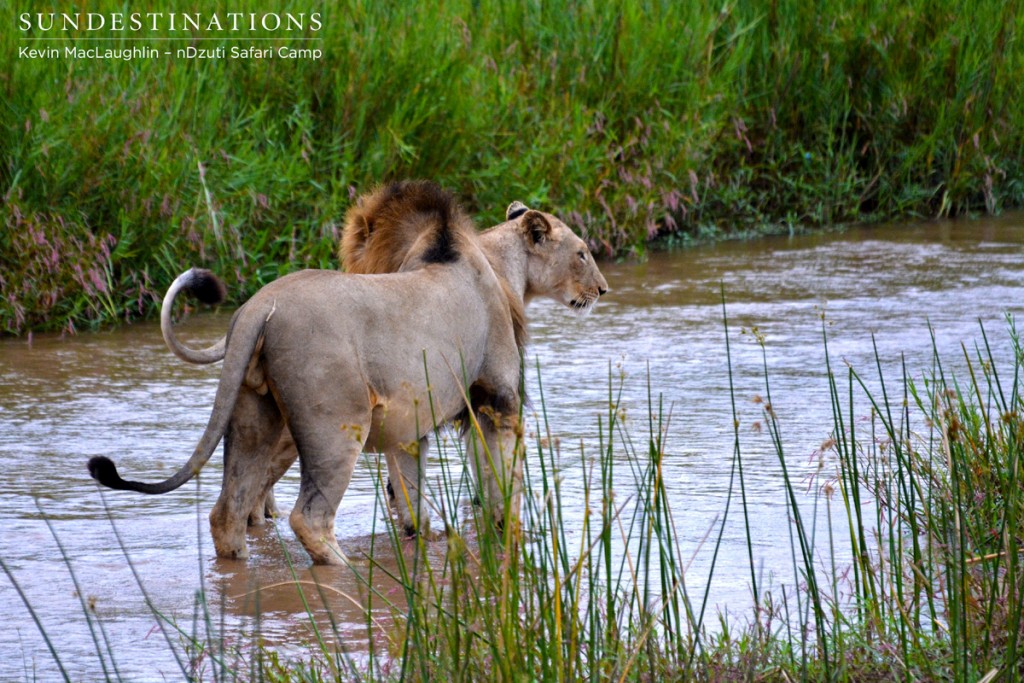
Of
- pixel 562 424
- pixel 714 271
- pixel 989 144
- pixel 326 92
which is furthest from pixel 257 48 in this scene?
pixel 989 144

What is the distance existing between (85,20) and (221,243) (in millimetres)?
1799

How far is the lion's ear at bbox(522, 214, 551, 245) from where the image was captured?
601 cm

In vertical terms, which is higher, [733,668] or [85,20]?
[85,20]

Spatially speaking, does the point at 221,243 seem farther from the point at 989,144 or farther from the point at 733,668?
the point at 989,144

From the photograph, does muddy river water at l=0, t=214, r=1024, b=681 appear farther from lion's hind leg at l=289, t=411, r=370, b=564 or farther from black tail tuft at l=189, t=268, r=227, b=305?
black tail tuft at l=189, t=268, r=227, b=305

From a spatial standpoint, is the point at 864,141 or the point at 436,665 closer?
the point at 436,665

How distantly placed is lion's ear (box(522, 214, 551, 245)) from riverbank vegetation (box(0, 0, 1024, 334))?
2.64m

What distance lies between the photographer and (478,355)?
5285 millimetres

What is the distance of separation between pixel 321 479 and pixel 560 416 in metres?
1.95

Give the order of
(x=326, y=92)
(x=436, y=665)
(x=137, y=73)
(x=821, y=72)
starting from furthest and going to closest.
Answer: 1. (x=821, y=72)
2. (x=326, y=92)
3. (x=137, y=73)
4. (x=436, y=665)

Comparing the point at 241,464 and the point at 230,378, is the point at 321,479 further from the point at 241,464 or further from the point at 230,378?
the point at 230,378

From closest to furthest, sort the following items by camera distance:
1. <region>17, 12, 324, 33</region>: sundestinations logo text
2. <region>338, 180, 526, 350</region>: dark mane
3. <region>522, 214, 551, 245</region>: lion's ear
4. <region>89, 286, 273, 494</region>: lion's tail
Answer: <region>89, 286, 273, 494</region>: lion's tail, <region>338, 180, 526, 350</region>: dark mane, <region>522, 214, 551, 245</region>: lion's ear, <region>17, 12, 324, 33</region>: sundestinations logo text

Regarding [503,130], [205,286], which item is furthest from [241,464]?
[503,130]

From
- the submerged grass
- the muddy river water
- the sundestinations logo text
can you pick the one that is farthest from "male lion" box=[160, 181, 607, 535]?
the sundestinations logo text
